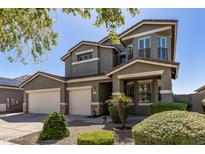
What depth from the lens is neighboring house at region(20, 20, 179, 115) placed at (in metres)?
13.6

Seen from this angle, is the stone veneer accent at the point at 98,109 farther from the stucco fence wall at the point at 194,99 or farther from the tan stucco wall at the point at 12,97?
the tan stucco wall at the point at 12,97

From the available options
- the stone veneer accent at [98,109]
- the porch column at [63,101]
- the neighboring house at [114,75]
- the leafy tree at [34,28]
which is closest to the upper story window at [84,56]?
the neighboring house at [114,75]

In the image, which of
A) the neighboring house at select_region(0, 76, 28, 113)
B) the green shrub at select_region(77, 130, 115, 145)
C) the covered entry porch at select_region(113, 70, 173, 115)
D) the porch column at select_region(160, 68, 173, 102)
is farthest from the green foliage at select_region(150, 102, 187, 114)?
the neighboring house at select_region(0, 76, 28, 113)

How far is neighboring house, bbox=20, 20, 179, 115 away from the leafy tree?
6.79 metres

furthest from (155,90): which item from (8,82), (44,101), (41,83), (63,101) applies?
(8,82)

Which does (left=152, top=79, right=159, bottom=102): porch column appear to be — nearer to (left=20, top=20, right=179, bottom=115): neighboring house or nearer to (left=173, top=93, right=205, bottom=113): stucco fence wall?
(left=20, top=20, right=179, bottom=115): neighboring house

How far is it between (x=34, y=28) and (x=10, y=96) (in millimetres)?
17276

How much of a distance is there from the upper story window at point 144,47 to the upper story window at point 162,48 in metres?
0.64

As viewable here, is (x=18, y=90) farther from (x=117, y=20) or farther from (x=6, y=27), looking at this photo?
(x=117, y=20)

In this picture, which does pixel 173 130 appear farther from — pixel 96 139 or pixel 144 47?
pixel 144 47

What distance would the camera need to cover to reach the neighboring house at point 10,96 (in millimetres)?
21891

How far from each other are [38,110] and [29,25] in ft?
42.2
